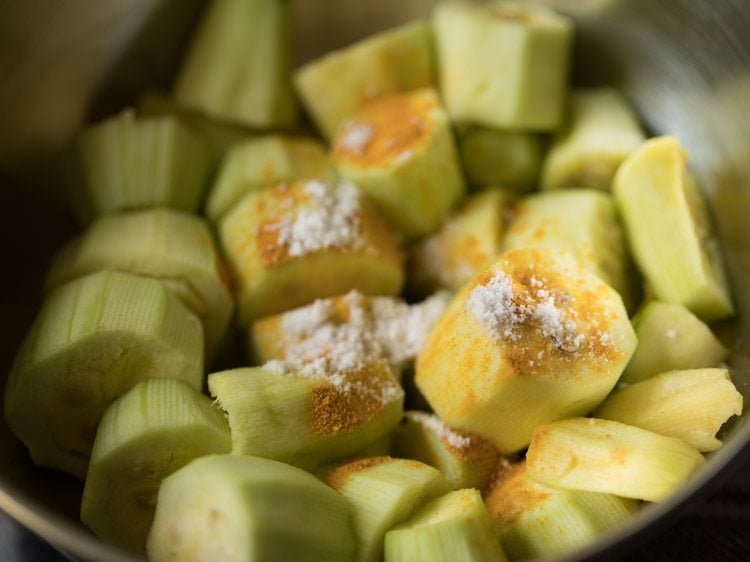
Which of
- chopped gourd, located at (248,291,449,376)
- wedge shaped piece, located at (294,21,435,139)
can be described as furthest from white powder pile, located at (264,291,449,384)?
wedge shaped piece, located at (294,21,435,139)

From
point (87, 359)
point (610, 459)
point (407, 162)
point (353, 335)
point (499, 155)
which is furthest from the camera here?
point (499, 155)

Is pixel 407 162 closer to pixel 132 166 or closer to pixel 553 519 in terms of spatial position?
pixel 132 166

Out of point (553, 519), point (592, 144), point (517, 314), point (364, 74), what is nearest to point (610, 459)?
point (553, 519)

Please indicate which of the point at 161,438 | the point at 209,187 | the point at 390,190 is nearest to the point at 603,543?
the point at 161,438

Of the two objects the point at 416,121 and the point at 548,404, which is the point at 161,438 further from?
the point at 416,121

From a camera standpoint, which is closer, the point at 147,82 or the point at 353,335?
the point at 353,335

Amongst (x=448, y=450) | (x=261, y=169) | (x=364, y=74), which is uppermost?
(x=364, y=74)

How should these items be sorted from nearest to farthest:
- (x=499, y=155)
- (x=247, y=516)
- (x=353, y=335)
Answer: (x=247, y=516), (x=353, y=335), (x=499, y=155)

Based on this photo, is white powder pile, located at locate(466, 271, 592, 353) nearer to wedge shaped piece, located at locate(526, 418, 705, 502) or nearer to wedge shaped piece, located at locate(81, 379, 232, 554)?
wedge shaped piece, located at locate(526, 418, 705, 502)
